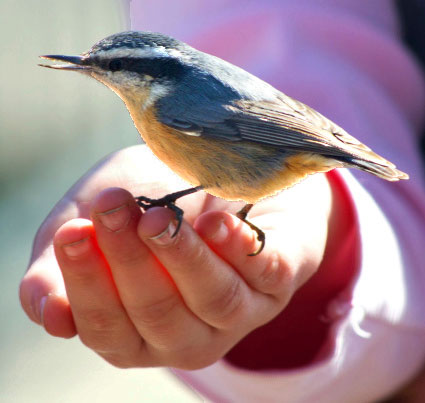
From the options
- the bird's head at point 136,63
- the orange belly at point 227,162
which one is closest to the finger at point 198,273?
the orange belly at point 227,162

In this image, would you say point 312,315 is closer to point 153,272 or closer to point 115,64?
point 153,272

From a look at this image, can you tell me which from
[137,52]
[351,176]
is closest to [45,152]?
[351,176]

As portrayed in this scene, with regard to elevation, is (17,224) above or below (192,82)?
below

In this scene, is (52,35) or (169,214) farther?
(52,35)

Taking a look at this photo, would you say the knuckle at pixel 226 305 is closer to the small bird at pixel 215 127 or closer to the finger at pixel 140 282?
the finger at pixel 140 282

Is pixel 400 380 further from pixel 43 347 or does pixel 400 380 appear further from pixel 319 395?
pixel 43 347

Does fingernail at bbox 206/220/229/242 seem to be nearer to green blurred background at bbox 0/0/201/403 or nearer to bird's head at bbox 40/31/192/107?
bird's head at bbox 40/31/192/107

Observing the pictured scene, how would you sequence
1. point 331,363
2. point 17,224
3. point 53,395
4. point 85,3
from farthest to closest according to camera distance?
point 85,3, point 17,224, point 53,395, point 331,363

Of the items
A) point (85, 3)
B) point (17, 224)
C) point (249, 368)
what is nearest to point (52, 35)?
point (85, 3)
